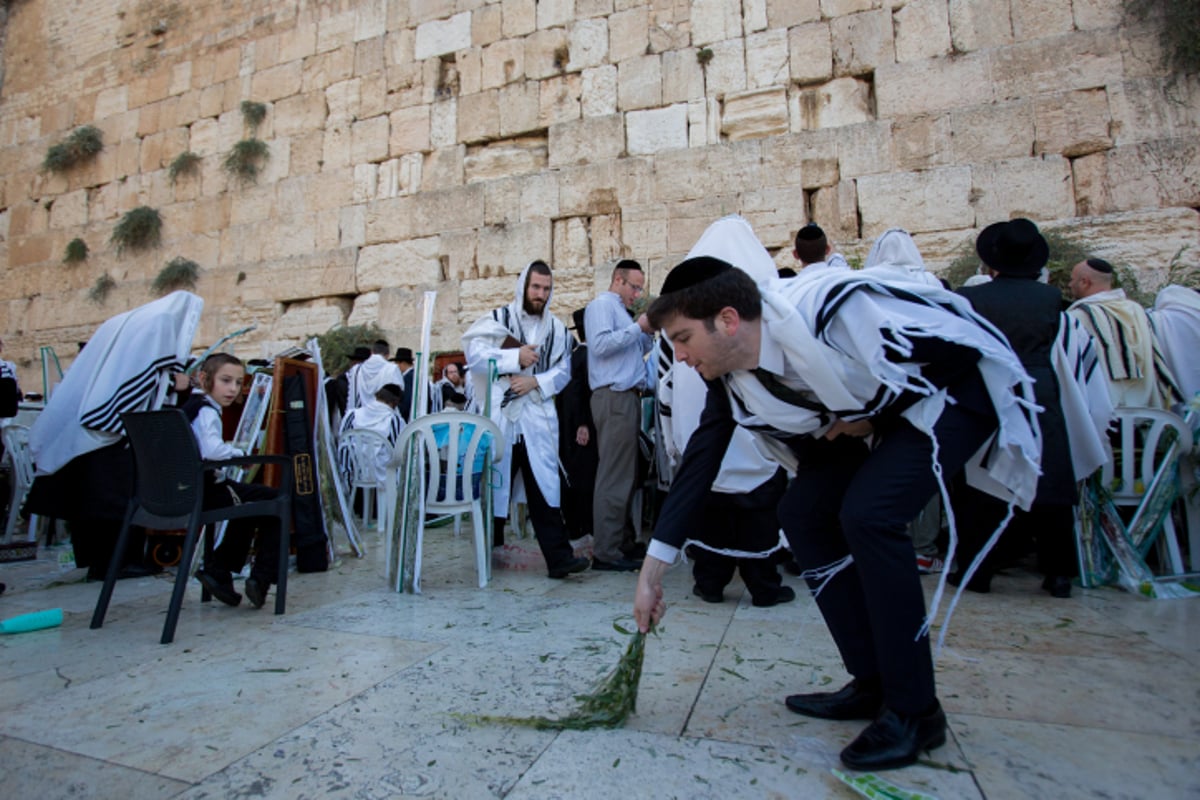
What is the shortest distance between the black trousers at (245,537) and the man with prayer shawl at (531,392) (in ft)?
4.21

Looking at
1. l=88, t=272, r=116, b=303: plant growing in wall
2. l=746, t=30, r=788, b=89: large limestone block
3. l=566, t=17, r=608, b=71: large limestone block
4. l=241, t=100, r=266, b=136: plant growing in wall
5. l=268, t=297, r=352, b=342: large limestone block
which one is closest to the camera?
l=746, t=30, r=788, b=89: large limestone block

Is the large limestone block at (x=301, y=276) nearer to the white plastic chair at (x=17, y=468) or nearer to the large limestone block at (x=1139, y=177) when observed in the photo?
the white plastic chair at (x=17, y=468)

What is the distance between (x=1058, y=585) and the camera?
3.42 meters

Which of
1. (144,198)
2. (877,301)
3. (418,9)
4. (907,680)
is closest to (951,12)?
(418,9)

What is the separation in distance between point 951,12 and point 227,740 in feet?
30.7

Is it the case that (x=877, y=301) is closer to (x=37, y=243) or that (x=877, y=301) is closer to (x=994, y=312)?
(x=994, y=312)

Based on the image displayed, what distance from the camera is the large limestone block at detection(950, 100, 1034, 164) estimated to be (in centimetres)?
742

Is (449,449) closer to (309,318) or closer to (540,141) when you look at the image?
(540,141)

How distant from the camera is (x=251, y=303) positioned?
35.1ft

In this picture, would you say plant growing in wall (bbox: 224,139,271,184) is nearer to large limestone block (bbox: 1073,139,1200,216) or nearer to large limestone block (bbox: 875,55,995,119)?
large limestone block (bbox: 875,55,995,119)

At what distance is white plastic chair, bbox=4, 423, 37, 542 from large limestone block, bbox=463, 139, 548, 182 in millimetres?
5972

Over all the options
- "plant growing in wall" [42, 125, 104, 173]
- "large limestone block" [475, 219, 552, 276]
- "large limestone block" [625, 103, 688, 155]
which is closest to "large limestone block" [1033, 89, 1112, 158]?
"large limestone block" [625, 103, 688, 155]

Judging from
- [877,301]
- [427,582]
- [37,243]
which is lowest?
[427,582]

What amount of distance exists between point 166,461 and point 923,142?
25.7 feet
